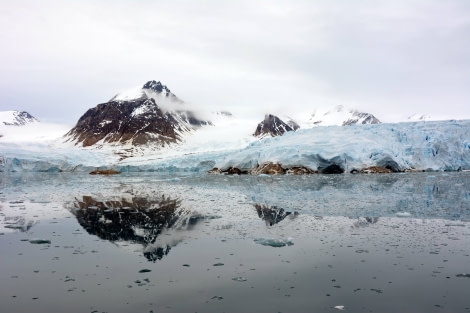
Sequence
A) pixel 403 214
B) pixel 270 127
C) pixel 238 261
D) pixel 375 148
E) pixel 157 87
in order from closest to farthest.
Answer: pixel 238 261
pixel 403 214
pixel 375 148
pixel 270 127
pixel 157 87

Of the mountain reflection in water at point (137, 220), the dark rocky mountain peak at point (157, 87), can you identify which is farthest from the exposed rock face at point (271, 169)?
the dark rocky mountain peak at point (157, 87)

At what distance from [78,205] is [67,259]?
675 centimetres

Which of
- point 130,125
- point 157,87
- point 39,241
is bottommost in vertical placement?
point 39,241

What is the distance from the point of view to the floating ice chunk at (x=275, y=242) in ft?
20.9

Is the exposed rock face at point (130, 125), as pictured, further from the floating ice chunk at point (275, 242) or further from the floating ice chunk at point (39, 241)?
the floating ice chunk at point (275, 242)

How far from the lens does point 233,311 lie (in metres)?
3.65

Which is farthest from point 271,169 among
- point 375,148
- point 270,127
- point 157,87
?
point 157,87

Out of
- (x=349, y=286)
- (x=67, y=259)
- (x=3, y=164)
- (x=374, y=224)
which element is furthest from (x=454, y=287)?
(x=3, y=164)

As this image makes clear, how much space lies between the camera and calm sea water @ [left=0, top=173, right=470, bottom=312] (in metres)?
3.92

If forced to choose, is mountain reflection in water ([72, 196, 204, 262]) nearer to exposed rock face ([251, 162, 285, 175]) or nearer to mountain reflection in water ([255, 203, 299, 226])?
mountain reflection in water ([255, 203, 299, 226])

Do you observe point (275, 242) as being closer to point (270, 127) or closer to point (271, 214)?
point (271, 214)

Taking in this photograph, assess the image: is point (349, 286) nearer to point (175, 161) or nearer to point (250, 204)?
point (250, 204)

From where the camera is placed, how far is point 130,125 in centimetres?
12175

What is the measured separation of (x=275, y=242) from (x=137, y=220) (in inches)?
148
